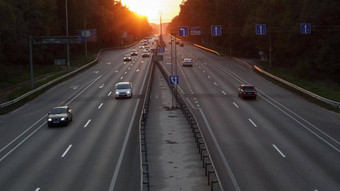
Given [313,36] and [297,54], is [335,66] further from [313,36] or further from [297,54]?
[297,54]

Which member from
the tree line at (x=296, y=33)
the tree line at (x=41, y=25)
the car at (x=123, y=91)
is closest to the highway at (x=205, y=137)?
the car at (x=123, y=91)

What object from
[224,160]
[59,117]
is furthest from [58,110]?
[224,160]

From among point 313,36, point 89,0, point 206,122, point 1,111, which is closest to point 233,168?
point 206,122

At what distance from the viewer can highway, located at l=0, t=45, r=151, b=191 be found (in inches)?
776

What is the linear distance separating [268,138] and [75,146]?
472 inches

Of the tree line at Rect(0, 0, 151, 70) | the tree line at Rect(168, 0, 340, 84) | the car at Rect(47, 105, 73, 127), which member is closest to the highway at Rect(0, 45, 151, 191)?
the car at Rect(47, 105, 73, 127)

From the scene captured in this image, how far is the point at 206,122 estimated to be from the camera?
1308 inches

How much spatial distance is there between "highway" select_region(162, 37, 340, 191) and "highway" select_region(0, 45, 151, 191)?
5.00 m

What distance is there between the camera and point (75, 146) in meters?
26.2

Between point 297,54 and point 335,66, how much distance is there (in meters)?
19.4

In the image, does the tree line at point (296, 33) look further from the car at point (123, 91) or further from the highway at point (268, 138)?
the car at point (123, 91)

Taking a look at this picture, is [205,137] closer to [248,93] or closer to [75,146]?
[75,146]

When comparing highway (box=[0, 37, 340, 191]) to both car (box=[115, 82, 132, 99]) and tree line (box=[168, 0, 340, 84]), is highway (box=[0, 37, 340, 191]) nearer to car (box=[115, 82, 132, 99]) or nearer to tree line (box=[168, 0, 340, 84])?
car (box=[115, 82, 132, 99])

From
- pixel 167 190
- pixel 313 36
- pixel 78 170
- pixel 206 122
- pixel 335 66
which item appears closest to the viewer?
pixel 167 190
